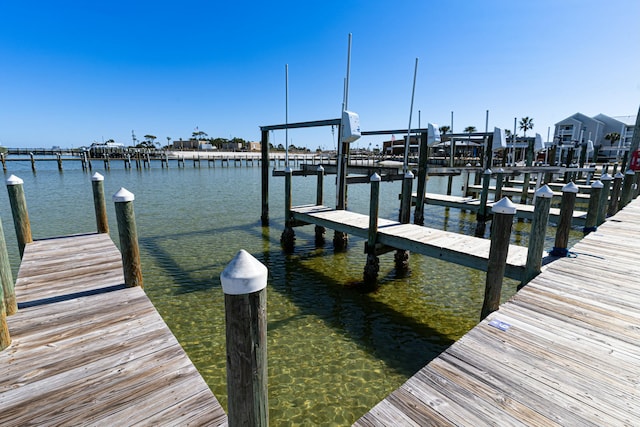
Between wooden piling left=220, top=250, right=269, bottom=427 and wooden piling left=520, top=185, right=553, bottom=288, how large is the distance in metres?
4.61

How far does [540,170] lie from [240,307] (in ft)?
58.6

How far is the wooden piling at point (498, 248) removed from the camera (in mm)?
4242

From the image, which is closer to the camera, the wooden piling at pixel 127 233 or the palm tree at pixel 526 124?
the wooden piling at pixel 127 233

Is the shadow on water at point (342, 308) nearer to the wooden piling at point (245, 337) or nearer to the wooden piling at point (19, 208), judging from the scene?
the wooden piling at point (19, 208)

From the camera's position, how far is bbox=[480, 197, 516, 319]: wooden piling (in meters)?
4.24

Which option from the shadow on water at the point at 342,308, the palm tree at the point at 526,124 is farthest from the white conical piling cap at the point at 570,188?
the palm tree at the point at 526,124

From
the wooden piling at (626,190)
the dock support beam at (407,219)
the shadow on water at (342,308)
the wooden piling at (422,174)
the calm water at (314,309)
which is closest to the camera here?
the calm water at (314,309)

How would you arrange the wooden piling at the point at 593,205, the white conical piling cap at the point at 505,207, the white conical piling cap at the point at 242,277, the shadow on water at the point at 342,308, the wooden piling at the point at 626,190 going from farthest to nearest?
1. the wooden piling at the point at 626,190
2. the wooden piling at the point at 593,205
3. the shadow on water at the point at 342,308
4. the white conical piling cap at the point at 505,207
5. the white conical piling cap at the point at 242,277

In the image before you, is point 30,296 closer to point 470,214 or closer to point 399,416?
point 399,416

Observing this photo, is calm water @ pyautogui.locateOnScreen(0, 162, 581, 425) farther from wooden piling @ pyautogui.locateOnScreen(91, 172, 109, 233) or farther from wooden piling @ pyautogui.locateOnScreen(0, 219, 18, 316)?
wooden piling @ pyautogui.locateOnScreen(0, 219, 18, 316)

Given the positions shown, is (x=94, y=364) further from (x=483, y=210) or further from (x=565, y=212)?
(x=483, y=210)

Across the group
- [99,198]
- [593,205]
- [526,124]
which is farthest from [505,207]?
[526,124]

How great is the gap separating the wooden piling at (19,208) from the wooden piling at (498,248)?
26.7 ft

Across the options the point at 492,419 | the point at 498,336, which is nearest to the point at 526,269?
the point at 498,336
